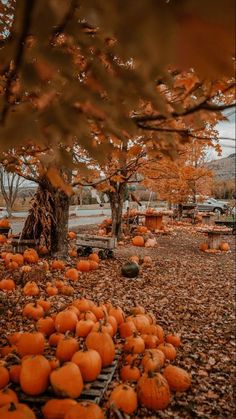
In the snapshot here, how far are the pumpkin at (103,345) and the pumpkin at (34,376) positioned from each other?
1.74ft

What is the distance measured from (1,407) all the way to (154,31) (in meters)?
2.54

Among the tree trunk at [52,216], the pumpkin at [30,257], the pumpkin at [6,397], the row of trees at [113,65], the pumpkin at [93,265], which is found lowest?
the pumpkin at [6,397]

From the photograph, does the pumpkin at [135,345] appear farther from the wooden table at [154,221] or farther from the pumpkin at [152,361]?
the wooden table at [154,221]

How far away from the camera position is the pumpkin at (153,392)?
2.88 metres

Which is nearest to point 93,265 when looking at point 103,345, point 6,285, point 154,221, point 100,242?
point 100,242

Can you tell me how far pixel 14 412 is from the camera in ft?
7.61

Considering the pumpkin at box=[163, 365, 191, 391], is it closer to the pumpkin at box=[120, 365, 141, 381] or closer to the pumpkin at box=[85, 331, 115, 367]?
the pumpkin at box=[120, 365, 141, 381]

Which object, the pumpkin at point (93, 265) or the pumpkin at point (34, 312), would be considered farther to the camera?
the pumpkin at point (93, 265)

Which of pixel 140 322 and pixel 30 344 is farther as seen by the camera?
pixel 140 322

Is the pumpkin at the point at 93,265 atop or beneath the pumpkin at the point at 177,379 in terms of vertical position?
atop

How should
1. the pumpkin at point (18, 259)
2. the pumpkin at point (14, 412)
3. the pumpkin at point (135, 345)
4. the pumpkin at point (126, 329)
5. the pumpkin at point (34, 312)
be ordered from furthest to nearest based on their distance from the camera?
1. the pumpkin at point (18, 259)
2. the pumpkin at point (34, 312)
3. the pumpkin at point (126, 329)
4. the pumpkin at point (135, 345)
5. the pumpkin at point (14, 412)

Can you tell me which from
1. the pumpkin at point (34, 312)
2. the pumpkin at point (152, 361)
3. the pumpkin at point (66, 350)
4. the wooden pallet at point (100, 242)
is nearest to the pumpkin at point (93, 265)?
the wooden pallet at point (100, 242)

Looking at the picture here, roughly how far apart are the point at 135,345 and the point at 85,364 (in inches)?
28.3

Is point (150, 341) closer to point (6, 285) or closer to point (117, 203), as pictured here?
point (6, 285)
